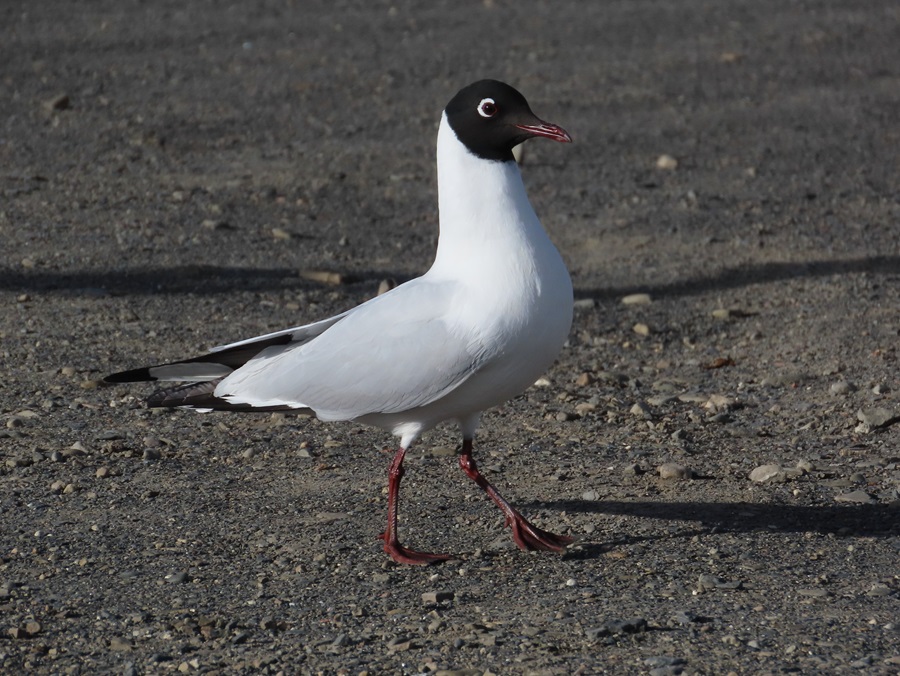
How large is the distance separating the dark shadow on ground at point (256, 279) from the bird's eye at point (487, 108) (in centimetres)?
362

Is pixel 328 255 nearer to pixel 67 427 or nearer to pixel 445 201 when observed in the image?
pixel 67 427

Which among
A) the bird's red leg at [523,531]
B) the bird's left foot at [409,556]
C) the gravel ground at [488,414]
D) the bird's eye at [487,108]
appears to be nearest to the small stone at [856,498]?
the gravel ground at [488,414]

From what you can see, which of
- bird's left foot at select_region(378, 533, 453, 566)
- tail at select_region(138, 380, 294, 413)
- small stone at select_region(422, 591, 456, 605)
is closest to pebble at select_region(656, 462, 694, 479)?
bird's left foot at select_region(378, 533, 453, 566)

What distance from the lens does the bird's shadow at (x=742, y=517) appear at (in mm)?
5156

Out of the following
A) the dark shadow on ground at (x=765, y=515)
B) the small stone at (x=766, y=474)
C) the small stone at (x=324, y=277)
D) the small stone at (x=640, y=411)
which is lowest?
the small stone at (x=640, y=411)

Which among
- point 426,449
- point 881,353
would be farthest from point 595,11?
point 426,449

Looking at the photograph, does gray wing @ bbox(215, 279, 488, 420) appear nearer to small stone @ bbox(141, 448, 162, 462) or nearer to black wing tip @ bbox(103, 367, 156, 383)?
black wing tip @ bbox(103, 367, 156, 383)

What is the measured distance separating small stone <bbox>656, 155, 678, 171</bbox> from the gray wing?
21.4ft

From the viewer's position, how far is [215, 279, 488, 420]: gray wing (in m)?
4.74

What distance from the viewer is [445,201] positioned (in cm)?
507

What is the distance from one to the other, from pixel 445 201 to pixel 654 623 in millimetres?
1683

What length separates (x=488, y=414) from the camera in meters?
6.76

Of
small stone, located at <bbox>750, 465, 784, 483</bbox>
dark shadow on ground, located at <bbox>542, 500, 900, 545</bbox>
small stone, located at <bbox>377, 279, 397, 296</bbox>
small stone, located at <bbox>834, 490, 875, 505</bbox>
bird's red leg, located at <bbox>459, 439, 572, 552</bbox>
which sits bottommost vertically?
small stone, located at <bbox>377, 279, 397, 296</bbox>

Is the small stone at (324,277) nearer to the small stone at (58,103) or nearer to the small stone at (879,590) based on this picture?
the small stone at (879,590)
